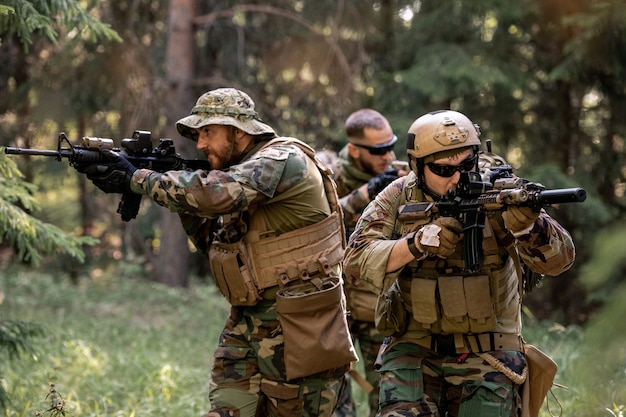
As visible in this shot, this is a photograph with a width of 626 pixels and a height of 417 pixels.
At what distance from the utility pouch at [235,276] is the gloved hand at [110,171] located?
0.64m

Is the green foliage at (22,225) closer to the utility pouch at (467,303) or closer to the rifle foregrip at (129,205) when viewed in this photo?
the rifle foregrip at (129,205)

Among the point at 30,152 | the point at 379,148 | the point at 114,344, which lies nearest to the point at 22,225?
the point at 30,152

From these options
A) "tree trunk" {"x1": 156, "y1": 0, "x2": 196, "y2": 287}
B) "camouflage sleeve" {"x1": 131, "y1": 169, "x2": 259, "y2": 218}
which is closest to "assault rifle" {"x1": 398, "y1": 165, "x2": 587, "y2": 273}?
"camouflage sleeve" {"x1": 131, "y1": 169, "x2": 259, "y2": 218}

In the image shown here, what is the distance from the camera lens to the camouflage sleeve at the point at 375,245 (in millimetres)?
4191

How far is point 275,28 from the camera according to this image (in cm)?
1553

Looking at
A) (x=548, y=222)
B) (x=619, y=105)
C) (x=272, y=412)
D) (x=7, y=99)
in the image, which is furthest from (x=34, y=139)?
(x=548, y=222)

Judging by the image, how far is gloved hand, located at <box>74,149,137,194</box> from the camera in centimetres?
460

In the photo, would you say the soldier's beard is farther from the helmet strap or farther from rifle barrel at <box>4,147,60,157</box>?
the helmet strap

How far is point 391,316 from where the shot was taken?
436 centimetres

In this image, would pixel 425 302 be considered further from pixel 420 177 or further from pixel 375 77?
pixel 375 77

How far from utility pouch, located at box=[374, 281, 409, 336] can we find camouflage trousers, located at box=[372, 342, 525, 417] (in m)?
0.08

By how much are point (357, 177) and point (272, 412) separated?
7.69ft

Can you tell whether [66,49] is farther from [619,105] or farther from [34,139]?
[619,105]

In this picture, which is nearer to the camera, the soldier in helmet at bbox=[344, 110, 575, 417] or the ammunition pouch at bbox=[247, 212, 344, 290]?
the soldier in helmet at bbox=[344, 110, 575, 417]
